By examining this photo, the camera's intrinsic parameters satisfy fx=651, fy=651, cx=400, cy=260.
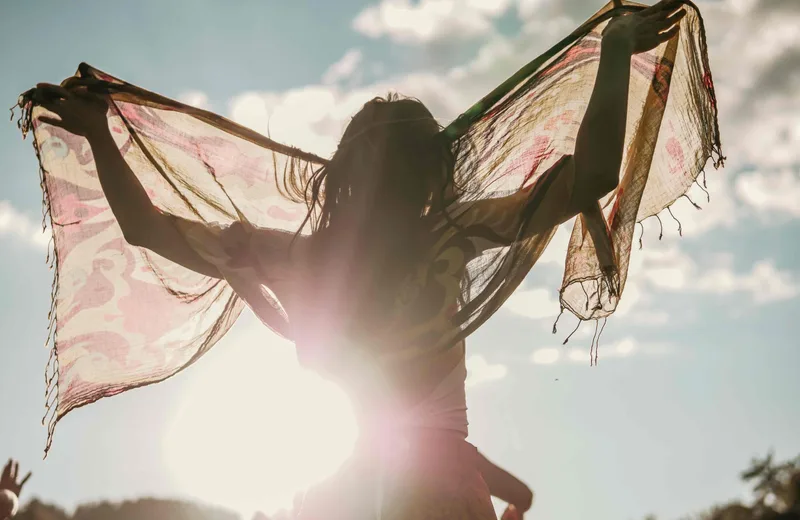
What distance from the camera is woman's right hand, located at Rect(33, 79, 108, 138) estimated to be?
2375 mm

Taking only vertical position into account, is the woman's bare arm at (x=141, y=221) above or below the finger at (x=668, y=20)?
below

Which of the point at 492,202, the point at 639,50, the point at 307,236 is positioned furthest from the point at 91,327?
the point at 639,50

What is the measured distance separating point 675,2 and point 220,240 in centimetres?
183

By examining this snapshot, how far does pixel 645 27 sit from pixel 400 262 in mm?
1154

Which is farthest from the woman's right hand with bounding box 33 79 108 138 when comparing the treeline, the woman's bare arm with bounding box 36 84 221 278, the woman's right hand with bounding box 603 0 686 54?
the treeline

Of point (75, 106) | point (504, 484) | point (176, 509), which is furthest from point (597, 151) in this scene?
point (176, 509)

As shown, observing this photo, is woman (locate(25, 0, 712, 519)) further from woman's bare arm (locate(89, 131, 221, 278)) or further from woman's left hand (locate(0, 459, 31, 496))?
woman's left hand (locate(0, 459, 31, 496))

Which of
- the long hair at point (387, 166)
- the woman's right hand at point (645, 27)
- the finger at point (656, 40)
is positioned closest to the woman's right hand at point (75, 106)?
the long hair at point (387, 166)

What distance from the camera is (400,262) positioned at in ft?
6.38

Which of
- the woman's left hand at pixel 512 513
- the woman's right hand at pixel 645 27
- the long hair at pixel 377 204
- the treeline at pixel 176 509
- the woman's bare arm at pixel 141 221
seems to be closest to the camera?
the long hair at pixel 377 204

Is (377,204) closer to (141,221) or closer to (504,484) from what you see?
(141,221)

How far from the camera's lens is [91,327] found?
2.86 metres

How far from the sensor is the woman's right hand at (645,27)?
6.75ft

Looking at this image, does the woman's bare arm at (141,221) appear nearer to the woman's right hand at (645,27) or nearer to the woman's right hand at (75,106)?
the woman's right hand at (75,106)
